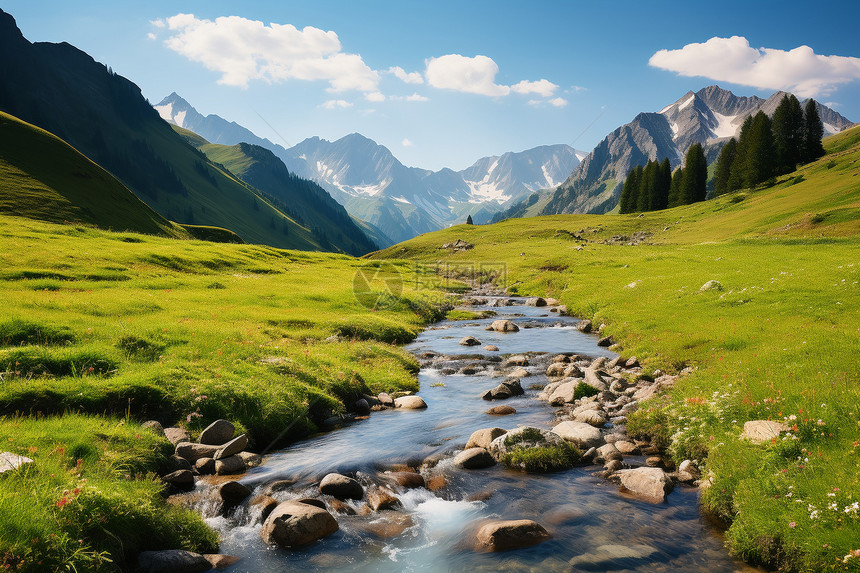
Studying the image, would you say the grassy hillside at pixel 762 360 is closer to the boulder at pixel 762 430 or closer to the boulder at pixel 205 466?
the boulder at pixel 762 430

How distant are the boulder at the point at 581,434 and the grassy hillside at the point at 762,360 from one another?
1.58 meters

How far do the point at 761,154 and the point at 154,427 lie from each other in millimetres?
132625

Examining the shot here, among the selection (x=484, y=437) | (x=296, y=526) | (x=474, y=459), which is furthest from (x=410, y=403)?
(x=296, y=526)

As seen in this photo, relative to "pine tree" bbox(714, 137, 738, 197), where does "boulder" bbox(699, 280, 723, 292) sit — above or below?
below

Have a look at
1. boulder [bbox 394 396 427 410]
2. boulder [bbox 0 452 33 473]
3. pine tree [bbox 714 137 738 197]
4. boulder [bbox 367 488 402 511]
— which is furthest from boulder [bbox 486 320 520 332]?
pine tree [bbox 714 137 738 197]

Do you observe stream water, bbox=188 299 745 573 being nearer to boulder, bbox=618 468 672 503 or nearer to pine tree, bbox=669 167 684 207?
boulder, bbox=618 468 672 503

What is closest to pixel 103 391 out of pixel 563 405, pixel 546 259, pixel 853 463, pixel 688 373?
pixel 563 405

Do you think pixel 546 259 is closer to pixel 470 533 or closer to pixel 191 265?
pixel 191 265

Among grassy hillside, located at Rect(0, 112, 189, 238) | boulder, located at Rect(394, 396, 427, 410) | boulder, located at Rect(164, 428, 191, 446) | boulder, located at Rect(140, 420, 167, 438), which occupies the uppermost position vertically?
grassy hillside, located at Rect(0, 112, 189, 238)

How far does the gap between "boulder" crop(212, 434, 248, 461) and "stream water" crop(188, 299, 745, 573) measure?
951 millimetres

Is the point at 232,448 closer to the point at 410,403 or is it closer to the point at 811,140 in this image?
the point at 410,403

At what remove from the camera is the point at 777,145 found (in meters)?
113

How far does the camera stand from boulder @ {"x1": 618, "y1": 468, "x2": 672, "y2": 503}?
38.3 feet

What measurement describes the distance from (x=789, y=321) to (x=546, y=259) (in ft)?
176
